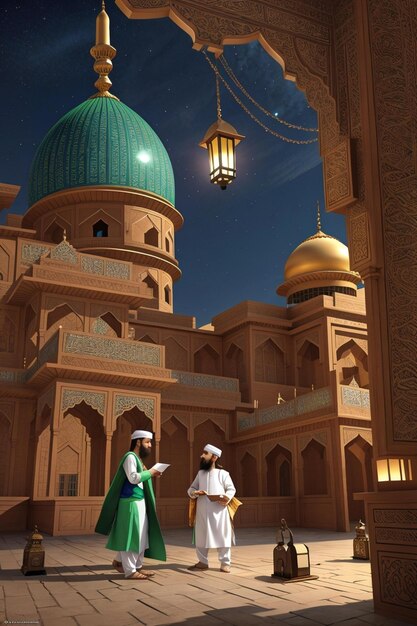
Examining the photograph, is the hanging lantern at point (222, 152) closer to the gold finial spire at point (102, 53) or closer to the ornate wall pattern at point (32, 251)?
the ornate wall pattern at point (32, 251)

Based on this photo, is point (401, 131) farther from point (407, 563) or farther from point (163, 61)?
point (163, 61)

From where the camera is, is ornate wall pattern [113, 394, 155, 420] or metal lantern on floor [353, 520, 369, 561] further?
ornate wall pattern [113, 394, 155, 420]

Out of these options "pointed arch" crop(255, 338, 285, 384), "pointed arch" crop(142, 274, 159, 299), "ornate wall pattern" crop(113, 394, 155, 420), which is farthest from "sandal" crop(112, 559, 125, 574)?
"pointed arch" crop(142, 274, 159, 299)

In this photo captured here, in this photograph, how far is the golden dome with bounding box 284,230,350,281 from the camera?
25.9m

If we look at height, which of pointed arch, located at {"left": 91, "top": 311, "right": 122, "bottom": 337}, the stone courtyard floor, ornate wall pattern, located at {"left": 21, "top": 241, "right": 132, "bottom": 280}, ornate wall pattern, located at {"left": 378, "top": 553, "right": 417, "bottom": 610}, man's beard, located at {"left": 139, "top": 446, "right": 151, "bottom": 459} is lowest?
the stone courtyard floor

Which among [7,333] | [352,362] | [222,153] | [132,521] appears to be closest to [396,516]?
[132,521]

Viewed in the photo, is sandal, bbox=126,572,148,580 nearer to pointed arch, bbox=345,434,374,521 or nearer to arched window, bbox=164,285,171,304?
pointed arch, bbox=345,434,374,521

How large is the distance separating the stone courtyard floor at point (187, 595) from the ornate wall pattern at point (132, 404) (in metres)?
7.44

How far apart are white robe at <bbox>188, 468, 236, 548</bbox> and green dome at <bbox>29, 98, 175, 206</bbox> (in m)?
17.9

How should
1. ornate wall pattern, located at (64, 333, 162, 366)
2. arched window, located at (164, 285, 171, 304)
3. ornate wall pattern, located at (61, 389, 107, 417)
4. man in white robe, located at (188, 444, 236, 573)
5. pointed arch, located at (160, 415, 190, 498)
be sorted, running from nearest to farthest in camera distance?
man in white robe, located at (188, 444, 236, 573)
ornate wall pattern, located at (61, 389, 107, 417)
ornate wall pattern, located at (64, 333, 162, 366)
pointed arch, located at (160, 415, 190, 498)
arched window, located at (164, 285, 171, 304)

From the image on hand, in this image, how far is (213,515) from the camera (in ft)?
27.1

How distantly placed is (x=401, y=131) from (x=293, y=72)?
4.15 feet

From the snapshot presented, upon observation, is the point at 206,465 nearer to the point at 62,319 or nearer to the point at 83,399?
the point at 83,399

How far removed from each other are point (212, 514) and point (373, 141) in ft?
16.1
